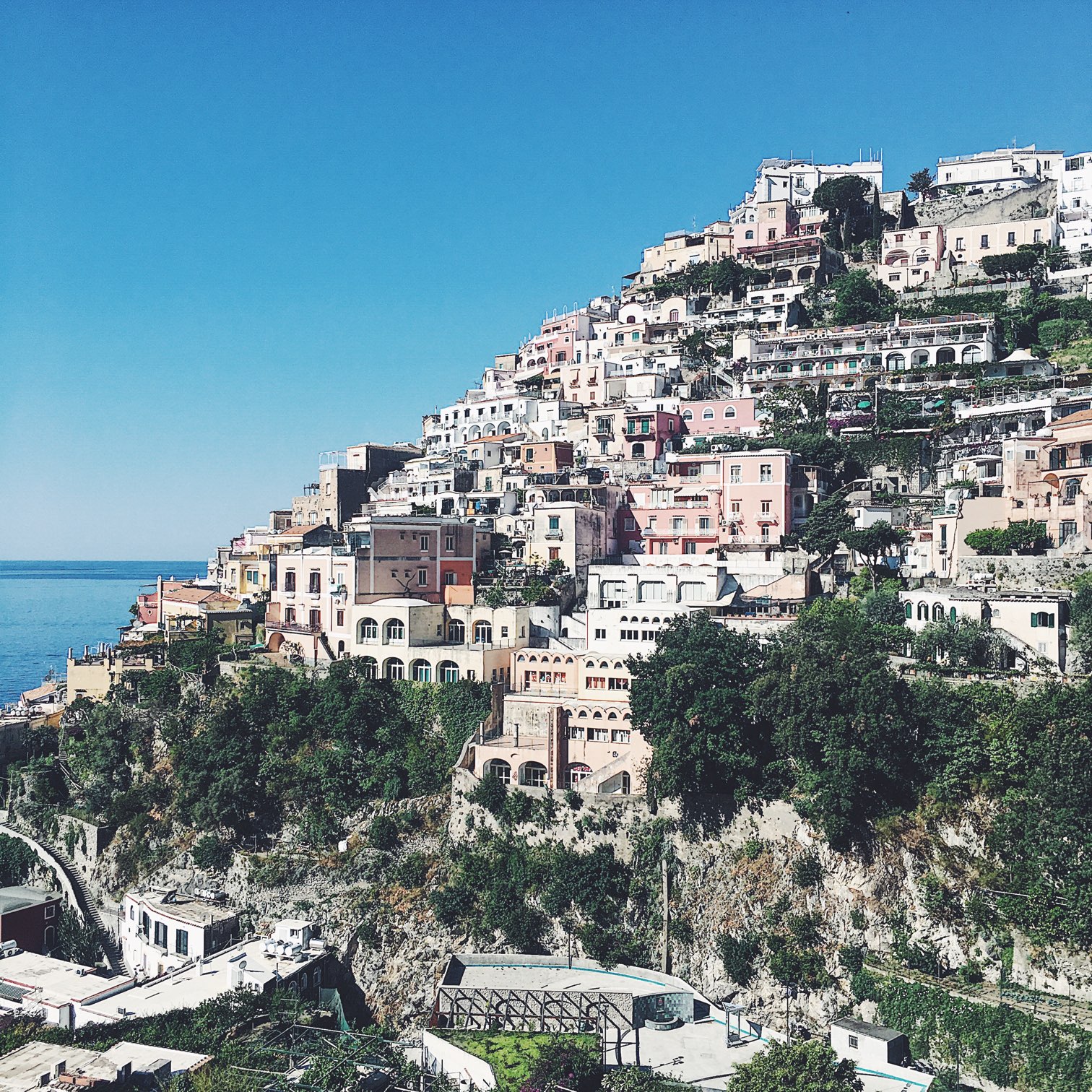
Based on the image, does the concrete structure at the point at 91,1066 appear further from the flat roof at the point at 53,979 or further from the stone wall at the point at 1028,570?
the stone wall at the point at 1028,570

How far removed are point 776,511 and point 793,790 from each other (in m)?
15.8

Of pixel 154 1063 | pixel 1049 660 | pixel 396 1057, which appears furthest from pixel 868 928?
pixel 154 1063

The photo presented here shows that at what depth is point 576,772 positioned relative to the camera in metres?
33.9

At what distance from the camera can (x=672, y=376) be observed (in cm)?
5728

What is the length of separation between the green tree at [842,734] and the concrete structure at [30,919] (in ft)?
84.9

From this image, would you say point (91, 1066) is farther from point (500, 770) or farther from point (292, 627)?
point (292, 627)

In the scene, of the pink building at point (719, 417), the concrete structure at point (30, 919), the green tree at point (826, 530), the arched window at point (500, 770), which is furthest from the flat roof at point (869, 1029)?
the pink building at point (719, 417)

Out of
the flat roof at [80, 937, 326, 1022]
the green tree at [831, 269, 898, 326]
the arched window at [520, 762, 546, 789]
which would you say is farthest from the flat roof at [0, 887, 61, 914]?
the green tree at [831, 269, 898, 326]

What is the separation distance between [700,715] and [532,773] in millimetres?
6365

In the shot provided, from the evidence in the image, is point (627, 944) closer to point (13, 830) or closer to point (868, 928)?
point (868, 928)

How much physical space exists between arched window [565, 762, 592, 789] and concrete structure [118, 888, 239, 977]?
1135 cm

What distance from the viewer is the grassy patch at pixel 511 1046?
23.4 metres

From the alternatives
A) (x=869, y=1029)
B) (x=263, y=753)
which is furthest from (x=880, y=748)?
(x=263, y=753)

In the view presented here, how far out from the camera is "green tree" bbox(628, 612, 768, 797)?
3012 cm
